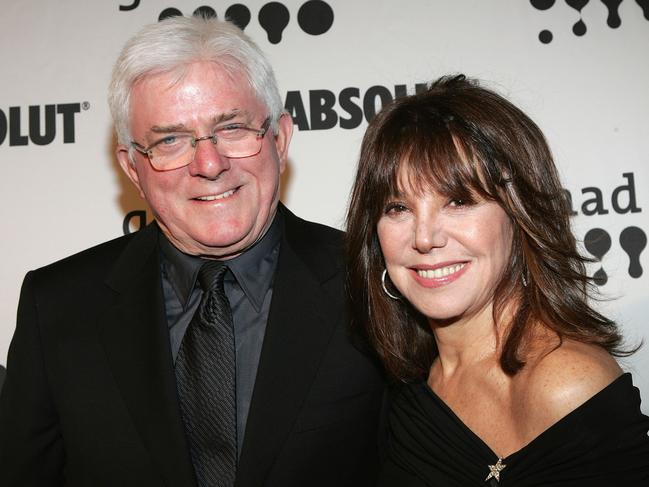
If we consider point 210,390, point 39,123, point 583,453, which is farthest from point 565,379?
point 39,123

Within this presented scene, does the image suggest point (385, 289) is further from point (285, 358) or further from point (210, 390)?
point (210, 390)

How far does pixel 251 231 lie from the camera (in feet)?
6.03

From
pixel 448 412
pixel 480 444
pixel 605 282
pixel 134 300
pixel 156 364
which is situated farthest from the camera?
pixel 605 282

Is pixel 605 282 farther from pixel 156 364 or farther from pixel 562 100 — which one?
pixel 156 364

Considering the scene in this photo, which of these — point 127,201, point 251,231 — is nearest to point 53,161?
point 127,201

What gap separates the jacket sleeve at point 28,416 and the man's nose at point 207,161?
580mm

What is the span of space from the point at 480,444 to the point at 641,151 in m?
1.55

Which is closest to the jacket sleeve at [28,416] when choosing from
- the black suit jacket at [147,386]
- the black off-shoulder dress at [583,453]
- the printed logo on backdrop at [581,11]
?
the black suit jacket at [147,386]

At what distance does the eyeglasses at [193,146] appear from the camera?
70.0 inches

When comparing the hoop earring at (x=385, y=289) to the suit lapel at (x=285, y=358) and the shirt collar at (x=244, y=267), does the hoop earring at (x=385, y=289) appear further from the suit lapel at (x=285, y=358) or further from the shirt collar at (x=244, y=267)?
the shirt collar at (x=244, y=267)

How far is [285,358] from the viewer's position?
171 cm

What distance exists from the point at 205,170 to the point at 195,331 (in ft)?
1.33

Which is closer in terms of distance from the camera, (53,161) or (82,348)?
(82,348)

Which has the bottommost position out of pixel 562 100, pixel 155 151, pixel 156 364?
pixel 156 364
